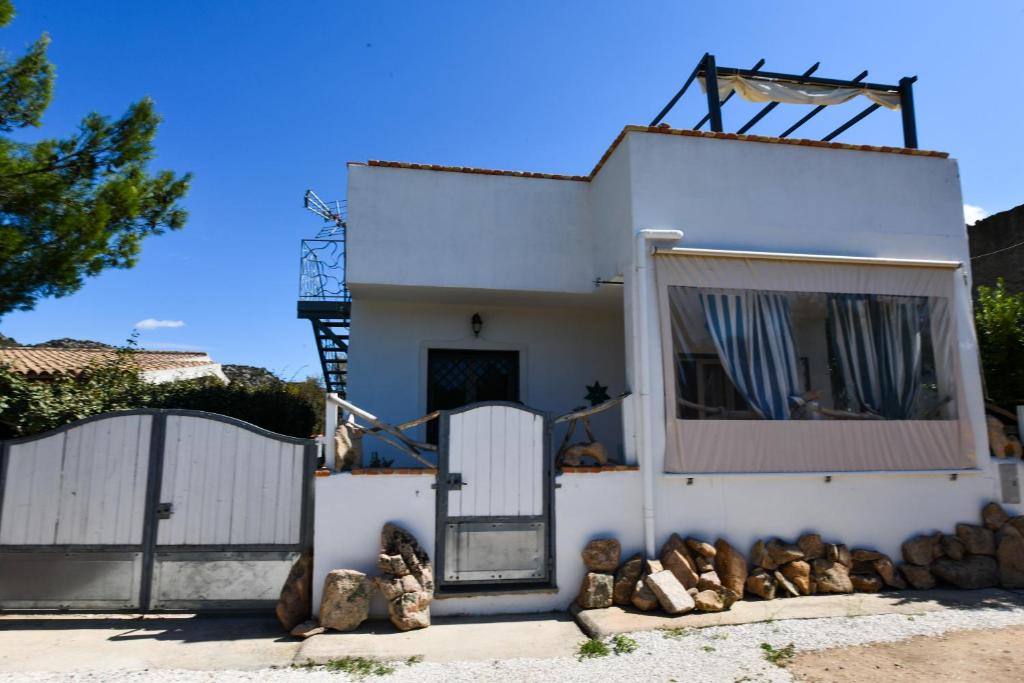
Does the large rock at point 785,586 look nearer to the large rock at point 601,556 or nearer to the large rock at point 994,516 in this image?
the large rock at point 601,556

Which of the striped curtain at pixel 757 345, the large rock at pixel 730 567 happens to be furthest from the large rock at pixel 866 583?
the striped curtain at pixel 757 345

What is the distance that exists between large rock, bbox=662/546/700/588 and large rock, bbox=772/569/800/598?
84 cm

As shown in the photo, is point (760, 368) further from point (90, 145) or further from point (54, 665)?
point (90, 145)

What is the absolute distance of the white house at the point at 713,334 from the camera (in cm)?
541

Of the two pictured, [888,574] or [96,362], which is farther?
[96,362]

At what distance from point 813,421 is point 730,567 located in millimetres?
1769

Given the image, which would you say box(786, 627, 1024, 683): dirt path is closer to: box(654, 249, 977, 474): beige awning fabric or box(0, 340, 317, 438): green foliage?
box(654, 249, 977, 474): beige awning fabric

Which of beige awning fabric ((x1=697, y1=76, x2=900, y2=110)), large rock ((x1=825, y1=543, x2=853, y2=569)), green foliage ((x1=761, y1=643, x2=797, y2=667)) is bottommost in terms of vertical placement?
green foliage ((x1=761, y1=643, x2=797, y2=667))

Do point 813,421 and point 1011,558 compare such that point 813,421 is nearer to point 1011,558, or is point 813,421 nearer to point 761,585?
point 761,585

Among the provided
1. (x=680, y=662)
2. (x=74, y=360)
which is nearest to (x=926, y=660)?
(x=680, y=662)

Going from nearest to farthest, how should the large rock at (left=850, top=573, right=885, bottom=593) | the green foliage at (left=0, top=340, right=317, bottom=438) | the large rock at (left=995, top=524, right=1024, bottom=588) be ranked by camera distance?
the large rock at (left=850, top=573, right=885, bottom=593), the large rock at (left=995, top=524, right=1024, bottom=588), the green foliage at (left=0, top=340, right=317, bottom=438)

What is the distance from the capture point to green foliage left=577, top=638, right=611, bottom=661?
4.32 metres

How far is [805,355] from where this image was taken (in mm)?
6820

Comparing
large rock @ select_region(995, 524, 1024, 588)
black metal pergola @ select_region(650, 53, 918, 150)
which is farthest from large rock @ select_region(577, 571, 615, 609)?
black metal pergola @ select_region(650, 53, 918, 150)
